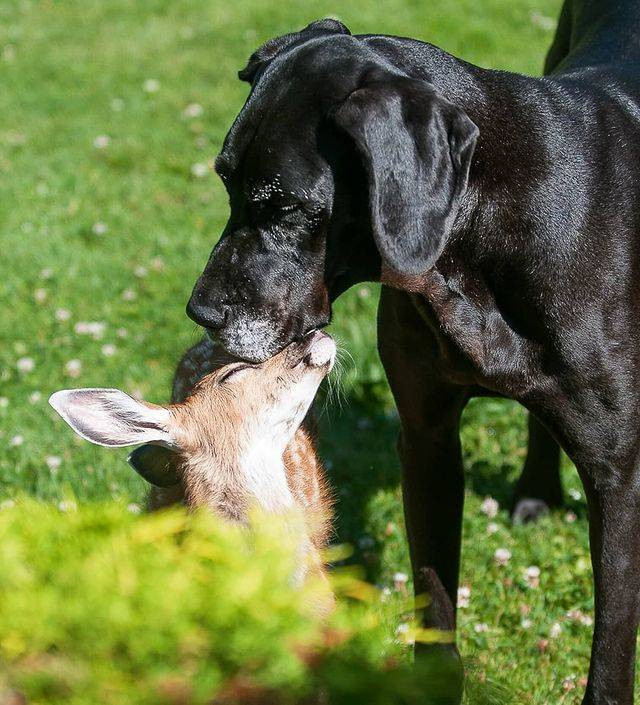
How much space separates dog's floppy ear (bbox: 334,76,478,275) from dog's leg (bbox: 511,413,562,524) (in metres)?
2.20

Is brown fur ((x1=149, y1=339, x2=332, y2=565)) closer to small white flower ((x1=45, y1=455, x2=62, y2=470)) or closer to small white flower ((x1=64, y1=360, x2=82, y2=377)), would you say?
small white flower ((x1=45, y1=455, x2=62, y2=470))

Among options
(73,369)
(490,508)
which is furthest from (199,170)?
(490,508)

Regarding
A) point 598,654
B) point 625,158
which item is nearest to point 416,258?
point 625,158

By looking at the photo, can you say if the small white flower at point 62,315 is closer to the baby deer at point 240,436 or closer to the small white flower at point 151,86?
the baby deer at point 240,436

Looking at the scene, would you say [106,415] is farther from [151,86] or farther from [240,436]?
[151,86]

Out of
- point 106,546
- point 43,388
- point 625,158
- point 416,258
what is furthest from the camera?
point 43,388

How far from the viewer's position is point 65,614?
1710mm

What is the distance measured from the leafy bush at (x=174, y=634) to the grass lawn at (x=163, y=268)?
2.91 ft

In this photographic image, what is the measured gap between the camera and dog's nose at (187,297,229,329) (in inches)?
134

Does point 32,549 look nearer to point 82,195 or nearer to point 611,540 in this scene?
point 611,540

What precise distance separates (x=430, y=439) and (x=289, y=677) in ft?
7.74

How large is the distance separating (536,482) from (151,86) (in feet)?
20.7

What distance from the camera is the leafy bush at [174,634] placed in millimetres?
1695

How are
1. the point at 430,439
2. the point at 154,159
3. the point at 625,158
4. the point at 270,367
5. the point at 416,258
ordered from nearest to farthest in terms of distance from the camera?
the point at 416,258, the point at 625,158, the point at 270,367, the point at 430,439, the point at 154,159
